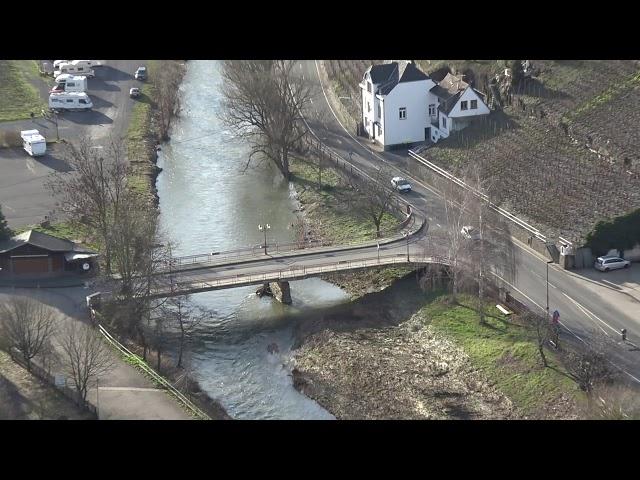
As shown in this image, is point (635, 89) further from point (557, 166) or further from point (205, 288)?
point (205, 288)

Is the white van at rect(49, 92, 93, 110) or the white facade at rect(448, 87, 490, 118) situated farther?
the white van at rect(49, 92, 93, 110)

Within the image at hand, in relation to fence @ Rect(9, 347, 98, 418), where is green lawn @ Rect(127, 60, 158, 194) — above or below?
above

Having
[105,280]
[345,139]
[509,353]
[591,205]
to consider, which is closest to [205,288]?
[105,280]

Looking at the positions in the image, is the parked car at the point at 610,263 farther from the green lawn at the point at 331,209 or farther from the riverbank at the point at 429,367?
the green lawn at the point at 331,209

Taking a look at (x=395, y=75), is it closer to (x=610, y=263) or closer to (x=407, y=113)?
(x=407, y=113)

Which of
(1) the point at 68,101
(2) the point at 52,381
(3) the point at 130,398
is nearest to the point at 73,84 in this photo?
(1) the point at 68,101

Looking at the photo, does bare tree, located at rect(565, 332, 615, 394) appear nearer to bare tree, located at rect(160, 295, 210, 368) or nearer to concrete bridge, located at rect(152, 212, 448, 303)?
concrete bridge, located at rect(152, 212, 448, 303)

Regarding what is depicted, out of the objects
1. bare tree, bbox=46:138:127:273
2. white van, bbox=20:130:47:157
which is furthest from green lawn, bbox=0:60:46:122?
bare tree, bbox=46:138:127:273
